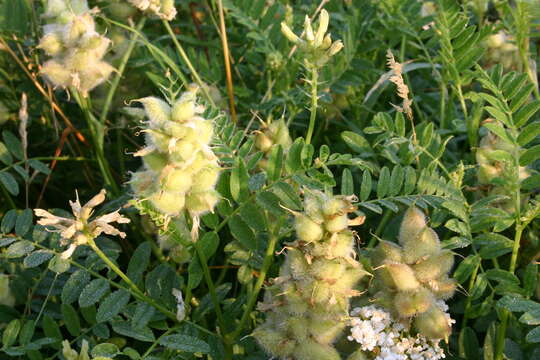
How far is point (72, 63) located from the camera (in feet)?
6.70

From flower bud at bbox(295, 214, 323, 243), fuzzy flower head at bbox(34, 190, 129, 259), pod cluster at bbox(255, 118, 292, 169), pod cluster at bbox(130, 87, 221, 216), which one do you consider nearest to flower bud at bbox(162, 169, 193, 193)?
pod cluster at bbox(130, 87, 221, 216)

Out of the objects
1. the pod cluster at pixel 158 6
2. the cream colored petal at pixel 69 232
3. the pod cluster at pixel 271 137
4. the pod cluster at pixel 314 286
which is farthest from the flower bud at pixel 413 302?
the pod cluster at pixel 158 6

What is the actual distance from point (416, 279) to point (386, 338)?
13cm

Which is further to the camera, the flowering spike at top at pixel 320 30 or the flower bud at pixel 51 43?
the flower bud at pixel 51 43

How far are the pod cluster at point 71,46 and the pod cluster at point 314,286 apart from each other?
863 mm

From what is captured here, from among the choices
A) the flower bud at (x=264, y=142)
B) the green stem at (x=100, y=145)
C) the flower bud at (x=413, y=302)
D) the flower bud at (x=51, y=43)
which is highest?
the flower bud at (x=51, y=43)

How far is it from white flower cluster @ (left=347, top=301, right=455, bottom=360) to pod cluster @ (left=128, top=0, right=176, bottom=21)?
109 cm

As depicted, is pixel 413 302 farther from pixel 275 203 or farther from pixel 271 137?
pixel 271 137

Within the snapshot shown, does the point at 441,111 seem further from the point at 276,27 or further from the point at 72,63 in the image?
the point at 72,63

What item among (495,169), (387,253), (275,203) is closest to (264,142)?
(275,203)

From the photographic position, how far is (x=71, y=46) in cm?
204

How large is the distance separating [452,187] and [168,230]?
0.66 m

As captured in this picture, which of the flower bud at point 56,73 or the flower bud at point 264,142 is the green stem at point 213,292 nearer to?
the flower bud at point 264,142

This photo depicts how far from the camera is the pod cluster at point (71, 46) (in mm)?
2016
